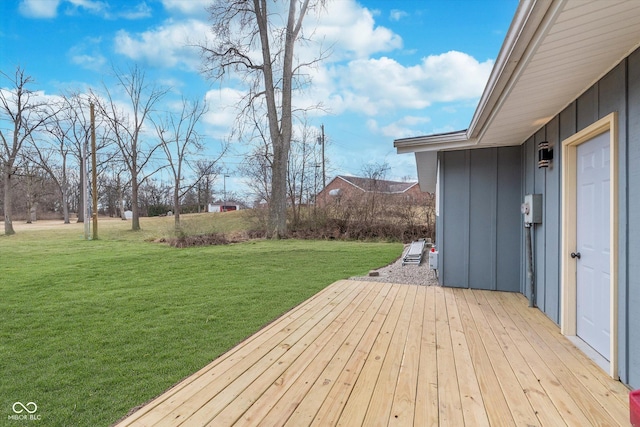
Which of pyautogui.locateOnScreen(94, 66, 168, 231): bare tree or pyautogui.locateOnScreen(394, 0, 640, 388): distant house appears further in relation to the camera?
pyautogui.locateOnScreen(94, 66, 168, 231): bare tree

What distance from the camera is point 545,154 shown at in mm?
3320

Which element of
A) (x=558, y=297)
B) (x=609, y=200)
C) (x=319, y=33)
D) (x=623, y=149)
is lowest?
(x=558, y=297)

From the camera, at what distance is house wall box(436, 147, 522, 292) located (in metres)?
4.49

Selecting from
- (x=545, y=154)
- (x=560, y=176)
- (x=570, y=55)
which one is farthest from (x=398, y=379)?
(x=545, y=154)

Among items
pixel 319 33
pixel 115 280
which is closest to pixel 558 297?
pixel 115 280

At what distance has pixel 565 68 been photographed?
84.4 inches

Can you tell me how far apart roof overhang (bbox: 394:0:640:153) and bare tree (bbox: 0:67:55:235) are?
1773 centimetres

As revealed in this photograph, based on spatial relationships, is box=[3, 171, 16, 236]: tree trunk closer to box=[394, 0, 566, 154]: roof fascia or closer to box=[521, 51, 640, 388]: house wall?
box=[394, 0, 566, 154]: roof fascia

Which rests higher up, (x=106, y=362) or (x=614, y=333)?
(x=614, y=333)

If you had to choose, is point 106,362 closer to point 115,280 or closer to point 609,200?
point 115,280

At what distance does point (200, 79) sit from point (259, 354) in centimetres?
1297

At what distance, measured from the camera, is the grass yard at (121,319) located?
1949mm

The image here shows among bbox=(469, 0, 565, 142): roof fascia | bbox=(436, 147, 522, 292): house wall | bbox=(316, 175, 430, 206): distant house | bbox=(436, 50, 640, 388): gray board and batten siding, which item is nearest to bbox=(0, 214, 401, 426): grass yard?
bbox=(436, 147, 522, 292): house wall

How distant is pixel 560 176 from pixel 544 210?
57cm
